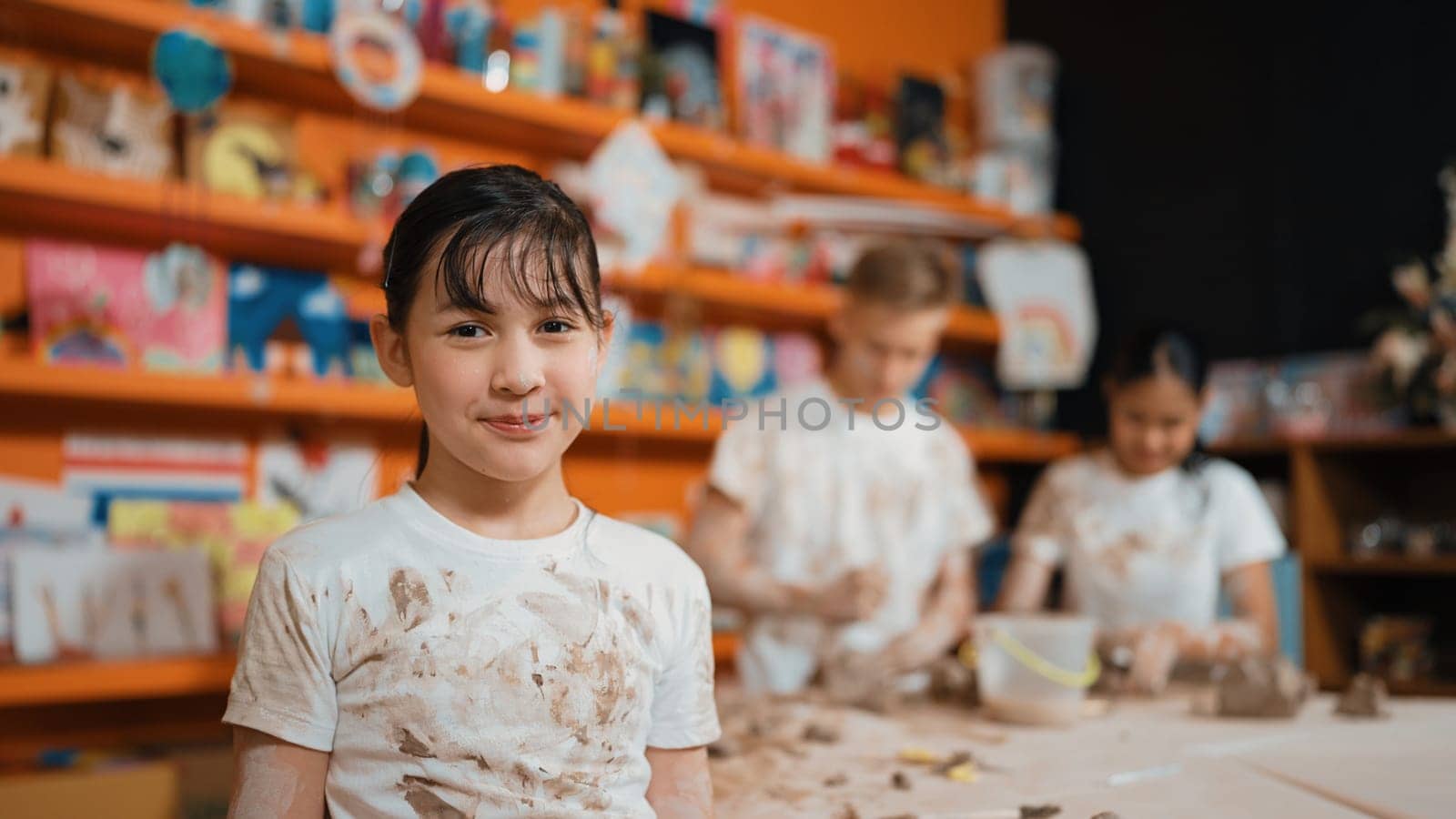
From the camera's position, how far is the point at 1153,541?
2051 mm

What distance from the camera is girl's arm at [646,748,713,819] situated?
0.91m

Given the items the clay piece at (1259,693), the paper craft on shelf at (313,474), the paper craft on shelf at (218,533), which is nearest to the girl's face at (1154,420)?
the clay piece at (1259,693)

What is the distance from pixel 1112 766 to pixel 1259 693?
42 cm

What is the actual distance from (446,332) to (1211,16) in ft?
11.5

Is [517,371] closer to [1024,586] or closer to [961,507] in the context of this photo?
[961,507]

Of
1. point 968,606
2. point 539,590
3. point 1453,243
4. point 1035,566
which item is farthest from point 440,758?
point 1453,243

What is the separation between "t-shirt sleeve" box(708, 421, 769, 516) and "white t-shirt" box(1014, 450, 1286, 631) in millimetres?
573

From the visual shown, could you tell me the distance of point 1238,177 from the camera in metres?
3.47

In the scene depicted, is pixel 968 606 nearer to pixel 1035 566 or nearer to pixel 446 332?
pixel 1035 566

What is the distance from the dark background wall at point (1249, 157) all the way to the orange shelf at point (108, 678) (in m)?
2.90

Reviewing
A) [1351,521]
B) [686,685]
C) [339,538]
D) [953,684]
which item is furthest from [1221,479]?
[339,538]

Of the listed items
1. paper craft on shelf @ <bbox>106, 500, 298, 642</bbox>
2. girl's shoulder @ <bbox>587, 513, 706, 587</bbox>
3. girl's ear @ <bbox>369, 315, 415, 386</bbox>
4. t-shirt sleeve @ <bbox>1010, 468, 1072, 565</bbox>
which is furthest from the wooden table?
paper craft on shelf @ <bbox>106, 500, 298, 642</bbox>

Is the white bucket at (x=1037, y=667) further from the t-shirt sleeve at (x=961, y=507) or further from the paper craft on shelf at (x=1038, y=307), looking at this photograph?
the paper craft on shelf at (x=1038, y=307)

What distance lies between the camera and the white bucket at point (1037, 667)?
4.58ft
